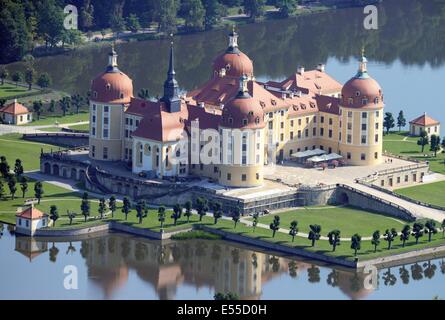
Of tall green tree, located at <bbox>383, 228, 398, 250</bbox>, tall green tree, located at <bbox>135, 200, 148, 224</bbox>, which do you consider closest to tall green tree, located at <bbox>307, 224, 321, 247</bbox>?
tall green tree, located at <bbox>383, 228, 398, 250</bbox>

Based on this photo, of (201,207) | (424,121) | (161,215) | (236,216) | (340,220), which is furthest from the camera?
(424,121)

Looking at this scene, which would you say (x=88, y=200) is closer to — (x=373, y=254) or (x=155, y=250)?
(x=155, y=250)

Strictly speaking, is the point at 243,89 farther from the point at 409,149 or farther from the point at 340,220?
the point at 409,149

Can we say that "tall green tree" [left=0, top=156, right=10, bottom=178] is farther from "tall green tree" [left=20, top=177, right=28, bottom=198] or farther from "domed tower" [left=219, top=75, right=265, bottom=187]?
"domed tower" [left=219, top=75, right=265, bottom=187]

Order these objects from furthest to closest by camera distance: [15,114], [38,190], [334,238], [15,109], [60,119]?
[60,119]
[15,109]
[15,114]
[38,190]
[334,238]

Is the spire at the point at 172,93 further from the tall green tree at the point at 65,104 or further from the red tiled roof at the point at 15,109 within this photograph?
the tall green tree at the point at 65,104

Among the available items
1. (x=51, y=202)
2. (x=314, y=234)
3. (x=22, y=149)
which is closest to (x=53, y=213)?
(x=51, y=202)

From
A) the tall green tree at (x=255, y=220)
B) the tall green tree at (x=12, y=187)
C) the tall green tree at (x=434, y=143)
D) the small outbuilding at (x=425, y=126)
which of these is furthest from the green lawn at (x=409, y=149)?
the tall green tree at (x=12, y=187)

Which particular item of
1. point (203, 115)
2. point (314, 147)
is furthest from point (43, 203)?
point (314, 147)

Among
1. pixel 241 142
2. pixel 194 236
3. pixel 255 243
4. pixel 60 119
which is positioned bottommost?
pixel 255 243
